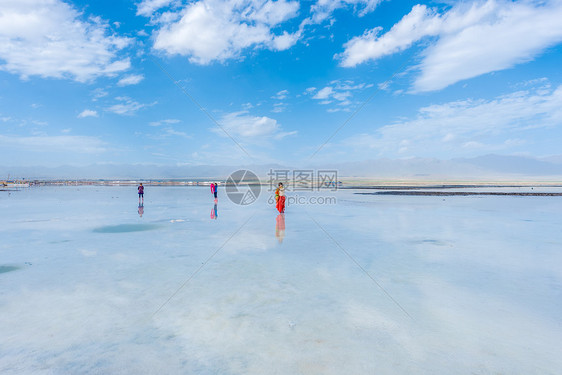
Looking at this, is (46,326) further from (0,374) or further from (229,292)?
(229,292)

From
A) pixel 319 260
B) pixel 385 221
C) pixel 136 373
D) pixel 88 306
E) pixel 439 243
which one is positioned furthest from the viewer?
pixel 385 221

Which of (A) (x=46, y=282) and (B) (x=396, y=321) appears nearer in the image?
(B) (x=396, y=321)

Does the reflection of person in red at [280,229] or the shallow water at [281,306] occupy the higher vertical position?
the reflection of person in red at [280,229]

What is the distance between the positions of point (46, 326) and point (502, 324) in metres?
6.45

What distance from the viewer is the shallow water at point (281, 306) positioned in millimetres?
3543

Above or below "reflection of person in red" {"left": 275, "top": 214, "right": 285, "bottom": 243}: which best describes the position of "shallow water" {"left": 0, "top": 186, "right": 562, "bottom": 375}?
below

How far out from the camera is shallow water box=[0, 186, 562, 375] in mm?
3543

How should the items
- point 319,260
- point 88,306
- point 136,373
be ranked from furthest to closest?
1. point 319,260
2. point 88,306
3. point 136,373

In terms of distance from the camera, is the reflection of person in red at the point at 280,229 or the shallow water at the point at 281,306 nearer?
the shallow water at the point at 281,306

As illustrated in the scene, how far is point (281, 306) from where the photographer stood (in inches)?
196

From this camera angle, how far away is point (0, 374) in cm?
336

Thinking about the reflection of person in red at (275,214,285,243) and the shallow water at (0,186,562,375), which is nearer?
the shallow water at (0,186,562,375)

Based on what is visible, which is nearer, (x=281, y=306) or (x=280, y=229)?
(x=281, y=306)

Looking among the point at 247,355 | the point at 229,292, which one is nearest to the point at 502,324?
the point at 247,355
